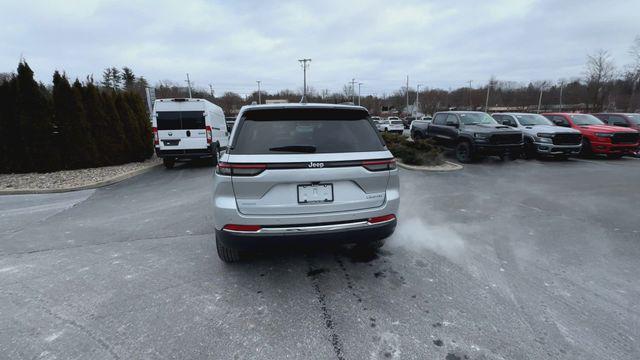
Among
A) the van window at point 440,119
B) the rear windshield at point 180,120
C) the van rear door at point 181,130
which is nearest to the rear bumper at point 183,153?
the van rear door at point 181,130

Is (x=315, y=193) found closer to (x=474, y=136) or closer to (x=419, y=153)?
(x=419, y=153)

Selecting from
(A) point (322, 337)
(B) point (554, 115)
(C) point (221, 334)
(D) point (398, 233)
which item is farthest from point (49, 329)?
(B) point (554, 115)

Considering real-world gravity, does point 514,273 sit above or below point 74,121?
below

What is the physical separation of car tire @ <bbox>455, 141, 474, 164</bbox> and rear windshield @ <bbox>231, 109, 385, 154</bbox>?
9170 mm

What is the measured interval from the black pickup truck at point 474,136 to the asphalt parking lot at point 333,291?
17.3 ft

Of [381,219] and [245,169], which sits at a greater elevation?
[245,169]

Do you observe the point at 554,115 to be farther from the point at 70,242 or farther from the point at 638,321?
the point at 70,242

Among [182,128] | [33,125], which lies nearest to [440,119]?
[182,128]

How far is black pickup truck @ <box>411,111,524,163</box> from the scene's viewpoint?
35.0 feet

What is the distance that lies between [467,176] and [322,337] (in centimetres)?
798

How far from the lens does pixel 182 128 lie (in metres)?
10.5

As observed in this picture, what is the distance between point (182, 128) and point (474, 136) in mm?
10133

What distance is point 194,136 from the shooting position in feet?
34.9

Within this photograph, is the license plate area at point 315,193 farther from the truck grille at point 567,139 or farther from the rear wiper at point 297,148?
the truck grille at point 567,139
